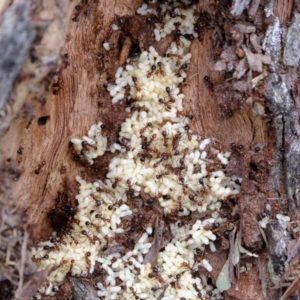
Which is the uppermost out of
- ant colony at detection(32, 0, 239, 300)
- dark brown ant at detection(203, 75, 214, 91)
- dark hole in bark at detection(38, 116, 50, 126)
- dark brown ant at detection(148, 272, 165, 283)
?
dark hole in bark at detection(38, 116, 50, 126)

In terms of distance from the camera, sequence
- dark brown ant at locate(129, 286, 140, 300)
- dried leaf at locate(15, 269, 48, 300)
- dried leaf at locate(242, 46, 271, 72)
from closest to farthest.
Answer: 1. dried leaf at locate(15, 269, 48, 300)
2. dried leaf at locate(242, 46, 271, 72)
3. dark brown ant at locate(129, 286, 140, 300)

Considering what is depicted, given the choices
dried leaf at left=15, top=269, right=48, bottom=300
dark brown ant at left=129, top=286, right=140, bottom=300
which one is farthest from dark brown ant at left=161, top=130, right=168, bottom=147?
dried leaf at left=15, top=269, right=48, bottom=300

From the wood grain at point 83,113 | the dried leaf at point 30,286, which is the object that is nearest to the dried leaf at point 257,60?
the wood grain at point 83,113

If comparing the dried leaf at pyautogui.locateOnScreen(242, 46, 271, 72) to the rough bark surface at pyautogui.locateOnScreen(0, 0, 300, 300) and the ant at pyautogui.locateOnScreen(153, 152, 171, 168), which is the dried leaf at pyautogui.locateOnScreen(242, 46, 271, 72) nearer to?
the rough bark surface at pyautogui.locateOnScreen(0, 0, 300, 300)

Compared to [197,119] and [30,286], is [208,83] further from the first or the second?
[30,286]

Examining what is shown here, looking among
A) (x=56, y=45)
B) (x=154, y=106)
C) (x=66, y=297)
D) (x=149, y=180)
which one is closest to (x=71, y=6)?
(x=56, y=45)

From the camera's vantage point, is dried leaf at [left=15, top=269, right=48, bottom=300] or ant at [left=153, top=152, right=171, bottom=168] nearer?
dried leaf at [left=15, top=269, right=48, bottom=300]

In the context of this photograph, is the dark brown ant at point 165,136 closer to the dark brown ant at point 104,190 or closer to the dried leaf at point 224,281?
the dark brown ant at point 104,190
